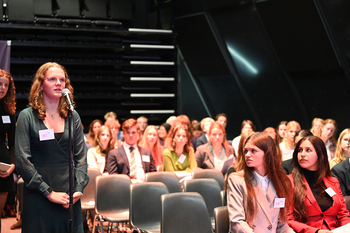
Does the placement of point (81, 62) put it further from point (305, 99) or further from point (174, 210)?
point (174, 210)

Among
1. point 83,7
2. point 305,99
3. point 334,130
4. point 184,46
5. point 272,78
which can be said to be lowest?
point 334,130

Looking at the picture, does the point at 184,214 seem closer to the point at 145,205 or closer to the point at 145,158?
the point at 145,205

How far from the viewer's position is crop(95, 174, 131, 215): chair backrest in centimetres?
418

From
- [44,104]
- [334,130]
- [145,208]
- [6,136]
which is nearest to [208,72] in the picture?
[334,130]

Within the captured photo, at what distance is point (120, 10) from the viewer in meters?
8.12

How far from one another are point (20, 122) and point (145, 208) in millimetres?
1720

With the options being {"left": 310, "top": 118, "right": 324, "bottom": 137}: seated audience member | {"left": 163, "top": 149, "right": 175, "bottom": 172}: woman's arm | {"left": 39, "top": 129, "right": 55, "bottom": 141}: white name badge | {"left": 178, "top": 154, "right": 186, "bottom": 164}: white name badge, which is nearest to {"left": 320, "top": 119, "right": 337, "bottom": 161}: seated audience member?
{"left": 310, "top": 118, "right": 324, "bottom": 137}: seated audience member

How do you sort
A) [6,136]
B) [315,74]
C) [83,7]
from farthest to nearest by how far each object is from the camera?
1. [83,7]
2. [315,74]
3. [6,136]

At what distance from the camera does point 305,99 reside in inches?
252

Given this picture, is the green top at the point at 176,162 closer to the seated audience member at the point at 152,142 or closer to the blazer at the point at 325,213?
the seated audience member at the point at 152,142

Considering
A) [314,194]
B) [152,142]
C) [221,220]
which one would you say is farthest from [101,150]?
[314,194]

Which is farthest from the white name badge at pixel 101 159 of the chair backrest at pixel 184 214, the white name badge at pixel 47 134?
the white name badge at pixel 47 134

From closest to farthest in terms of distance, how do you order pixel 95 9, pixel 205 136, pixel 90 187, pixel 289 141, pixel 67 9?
pixel 90 187, pixel 289 141, pixel 205 136, pixel 67 9, pixel 95 9

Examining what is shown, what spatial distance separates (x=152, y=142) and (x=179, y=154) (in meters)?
0.56
